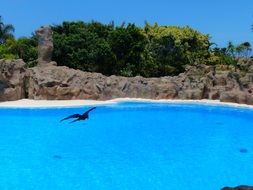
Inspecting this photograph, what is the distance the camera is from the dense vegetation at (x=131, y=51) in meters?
26.1

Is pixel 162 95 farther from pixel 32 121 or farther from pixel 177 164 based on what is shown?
pixel 177 164

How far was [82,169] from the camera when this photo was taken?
10.0 meters

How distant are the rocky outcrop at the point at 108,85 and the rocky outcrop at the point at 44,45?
1.31m

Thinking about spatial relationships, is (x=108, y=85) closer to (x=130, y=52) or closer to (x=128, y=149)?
(x=130, y=52)

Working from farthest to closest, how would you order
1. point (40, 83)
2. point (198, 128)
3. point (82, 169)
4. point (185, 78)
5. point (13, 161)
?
1. point (185, 78)
2. point (40, 83)
3. point (198, 128)
4. point (13, 161)
5. point (82, 169)

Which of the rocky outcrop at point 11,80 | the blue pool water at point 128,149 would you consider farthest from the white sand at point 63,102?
the blue pool water at point 128,149

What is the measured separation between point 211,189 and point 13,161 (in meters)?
4.73

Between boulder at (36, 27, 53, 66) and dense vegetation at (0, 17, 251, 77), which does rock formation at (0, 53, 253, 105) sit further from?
dense vegetation at (0, 17, 251, 77)

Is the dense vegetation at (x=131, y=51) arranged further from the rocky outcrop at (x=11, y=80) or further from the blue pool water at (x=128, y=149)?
the blue pool water at (x=128, y=149)

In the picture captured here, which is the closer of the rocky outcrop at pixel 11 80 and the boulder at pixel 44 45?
the rocky outcrop at pixel 11 80

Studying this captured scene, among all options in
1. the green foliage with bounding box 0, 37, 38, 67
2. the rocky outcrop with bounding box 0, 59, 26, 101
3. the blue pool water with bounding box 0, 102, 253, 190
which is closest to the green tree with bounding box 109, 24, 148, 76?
the green foliage with bounding box 0, 37, 38, 67

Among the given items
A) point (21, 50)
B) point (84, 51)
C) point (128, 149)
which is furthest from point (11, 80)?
point (128, 149)

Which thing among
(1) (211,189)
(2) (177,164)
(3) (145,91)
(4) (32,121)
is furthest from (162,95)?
(1) (211,189)

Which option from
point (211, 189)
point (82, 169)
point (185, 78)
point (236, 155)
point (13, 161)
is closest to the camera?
point (211, 189)
